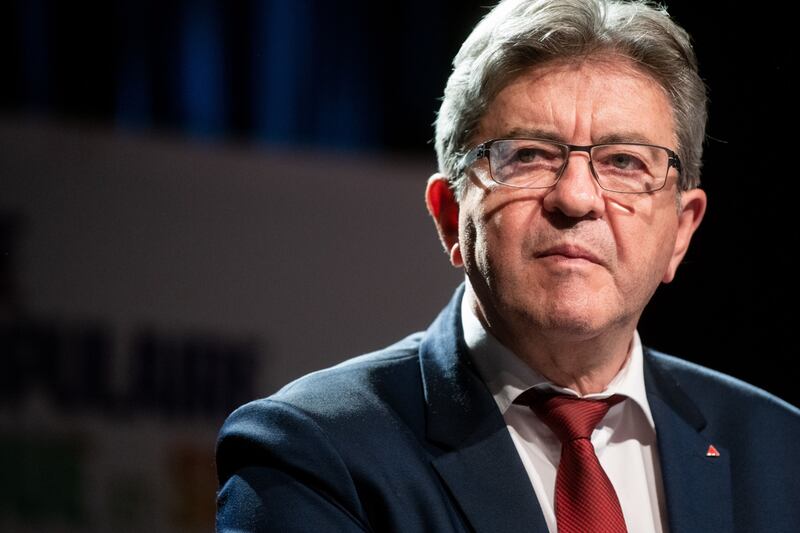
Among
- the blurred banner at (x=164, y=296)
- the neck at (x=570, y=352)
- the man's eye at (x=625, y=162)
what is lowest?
the blurred banner at (x=164, y=296)

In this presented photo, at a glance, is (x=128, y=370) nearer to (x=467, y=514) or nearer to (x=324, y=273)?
(x=324, y=273)

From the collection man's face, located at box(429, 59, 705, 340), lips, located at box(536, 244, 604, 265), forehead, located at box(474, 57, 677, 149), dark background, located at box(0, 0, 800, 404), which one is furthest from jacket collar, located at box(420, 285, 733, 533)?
dark background, located at box(0, 0, 800, 404)

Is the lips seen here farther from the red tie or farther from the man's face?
the red tie

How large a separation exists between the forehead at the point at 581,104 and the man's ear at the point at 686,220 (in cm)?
17

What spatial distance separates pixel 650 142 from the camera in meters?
1.68

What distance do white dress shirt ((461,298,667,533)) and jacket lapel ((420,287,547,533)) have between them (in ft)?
0.11

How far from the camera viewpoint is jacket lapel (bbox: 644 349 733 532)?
1680 millimetres

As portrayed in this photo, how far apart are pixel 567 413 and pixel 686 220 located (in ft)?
1.42

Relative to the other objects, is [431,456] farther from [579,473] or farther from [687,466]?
[687,466]

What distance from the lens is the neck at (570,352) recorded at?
5.47 ft

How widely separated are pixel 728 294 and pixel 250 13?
86.5 inches

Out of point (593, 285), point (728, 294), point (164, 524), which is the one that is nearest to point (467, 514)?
point (593, 285)

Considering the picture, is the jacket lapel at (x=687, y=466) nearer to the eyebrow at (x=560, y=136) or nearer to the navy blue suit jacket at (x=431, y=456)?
the navy blue suit jacket at (x=431, y=456)

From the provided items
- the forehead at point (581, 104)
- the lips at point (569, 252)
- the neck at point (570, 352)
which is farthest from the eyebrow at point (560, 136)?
the neck at point (570, 352)
